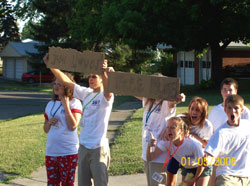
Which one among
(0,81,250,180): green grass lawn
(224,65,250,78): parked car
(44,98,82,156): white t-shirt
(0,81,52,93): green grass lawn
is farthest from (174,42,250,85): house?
(44,98,82,156): white t-shirt

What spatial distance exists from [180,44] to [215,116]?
1666 centimetres

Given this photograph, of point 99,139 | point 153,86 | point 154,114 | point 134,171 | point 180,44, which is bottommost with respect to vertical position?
point 134,171

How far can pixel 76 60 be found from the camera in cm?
436

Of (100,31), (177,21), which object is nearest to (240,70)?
(177,21)

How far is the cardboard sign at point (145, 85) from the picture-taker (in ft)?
12.6

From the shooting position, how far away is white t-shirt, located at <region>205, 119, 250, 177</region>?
12.3 ft

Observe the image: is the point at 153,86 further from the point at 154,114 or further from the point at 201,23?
the point at 201,23

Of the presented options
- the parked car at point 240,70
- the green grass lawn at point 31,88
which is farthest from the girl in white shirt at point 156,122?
the parked car at point 240,70

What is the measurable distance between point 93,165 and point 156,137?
0.84 m

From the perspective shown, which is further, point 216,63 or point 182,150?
point 216,63

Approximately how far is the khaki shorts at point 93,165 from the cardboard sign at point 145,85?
0.83 metres

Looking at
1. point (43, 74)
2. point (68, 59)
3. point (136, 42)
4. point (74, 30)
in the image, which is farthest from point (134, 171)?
point (43, 74)

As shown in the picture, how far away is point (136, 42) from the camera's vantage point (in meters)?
20.9

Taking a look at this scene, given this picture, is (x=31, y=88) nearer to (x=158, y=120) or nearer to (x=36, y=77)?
(x=36, y=77)
